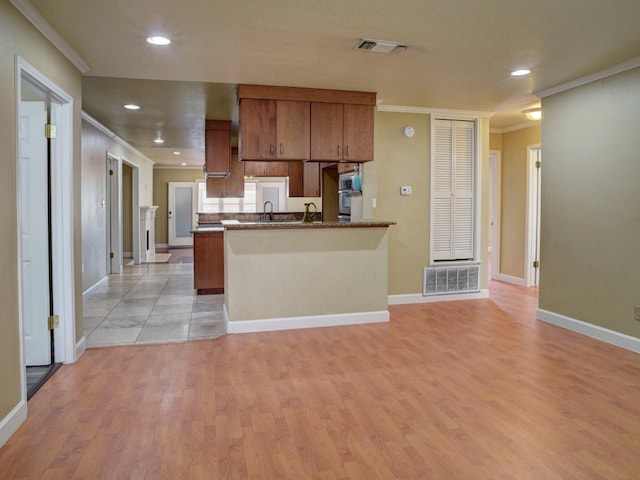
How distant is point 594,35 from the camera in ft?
10.3

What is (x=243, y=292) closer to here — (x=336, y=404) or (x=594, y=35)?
(x=336, y=404)

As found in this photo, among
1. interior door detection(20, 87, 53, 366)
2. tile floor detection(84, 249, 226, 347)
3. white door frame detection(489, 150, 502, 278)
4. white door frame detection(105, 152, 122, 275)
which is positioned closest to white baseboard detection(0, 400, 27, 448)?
interior door detection(20, 87, 53, 366)

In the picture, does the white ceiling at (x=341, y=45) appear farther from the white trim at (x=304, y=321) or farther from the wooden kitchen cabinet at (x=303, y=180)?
the wooden kitchen cabinet at (x=303, y=180)

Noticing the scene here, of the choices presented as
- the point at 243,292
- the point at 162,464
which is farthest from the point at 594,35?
the point at 162,464

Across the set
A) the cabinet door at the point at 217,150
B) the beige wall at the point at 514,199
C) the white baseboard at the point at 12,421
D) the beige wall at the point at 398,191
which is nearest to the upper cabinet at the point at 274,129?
the beige wall at the point at 398,191

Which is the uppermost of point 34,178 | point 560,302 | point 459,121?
point 459,121

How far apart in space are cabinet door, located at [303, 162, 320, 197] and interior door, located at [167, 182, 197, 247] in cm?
613

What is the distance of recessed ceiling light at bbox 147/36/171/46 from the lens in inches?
125

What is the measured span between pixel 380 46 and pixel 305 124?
1394mm

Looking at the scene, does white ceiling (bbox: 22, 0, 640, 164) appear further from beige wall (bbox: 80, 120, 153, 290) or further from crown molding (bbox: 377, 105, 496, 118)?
beige wall (bbox: 80, 120, 153, 290)

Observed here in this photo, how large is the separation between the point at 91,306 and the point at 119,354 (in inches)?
83.4

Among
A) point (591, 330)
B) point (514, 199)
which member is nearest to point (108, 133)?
point (514, 199)

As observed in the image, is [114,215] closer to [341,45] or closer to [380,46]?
[341,45]

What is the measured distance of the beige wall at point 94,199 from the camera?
5.93 meters
